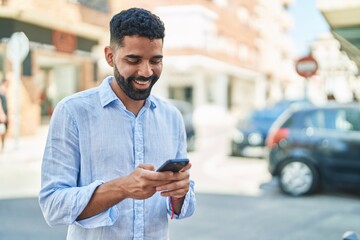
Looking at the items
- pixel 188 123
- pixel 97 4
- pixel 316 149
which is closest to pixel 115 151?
pixel 316 149

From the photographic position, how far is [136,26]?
5.67ft

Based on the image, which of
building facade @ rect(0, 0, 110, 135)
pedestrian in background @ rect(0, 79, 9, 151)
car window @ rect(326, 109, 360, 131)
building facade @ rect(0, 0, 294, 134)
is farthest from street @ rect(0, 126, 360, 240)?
building facade @ rect(0, 0, 294, 134)

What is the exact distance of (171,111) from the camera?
208 centimetres

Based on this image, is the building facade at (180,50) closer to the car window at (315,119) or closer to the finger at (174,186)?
the car window at (315,119)

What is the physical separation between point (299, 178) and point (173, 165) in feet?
24.8

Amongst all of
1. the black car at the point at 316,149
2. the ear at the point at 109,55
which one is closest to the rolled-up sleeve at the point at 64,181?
the ear at the point at 109,55

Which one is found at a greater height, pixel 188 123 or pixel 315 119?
pixel 315 119

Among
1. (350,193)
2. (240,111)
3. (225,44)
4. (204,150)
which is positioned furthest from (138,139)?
(240,111)

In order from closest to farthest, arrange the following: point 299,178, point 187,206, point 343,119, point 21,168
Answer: point 187,206 < point 343,119 < point 299,178 < point 21,168

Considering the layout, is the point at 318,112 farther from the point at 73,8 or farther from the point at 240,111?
the point at 240,111

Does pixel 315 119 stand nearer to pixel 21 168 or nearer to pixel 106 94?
pixel 21 168

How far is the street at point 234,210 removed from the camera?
6.09m

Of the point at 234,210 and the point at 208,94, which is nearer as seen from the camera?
the point at 234,210

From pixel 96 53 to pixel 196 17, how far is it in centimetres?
1418
